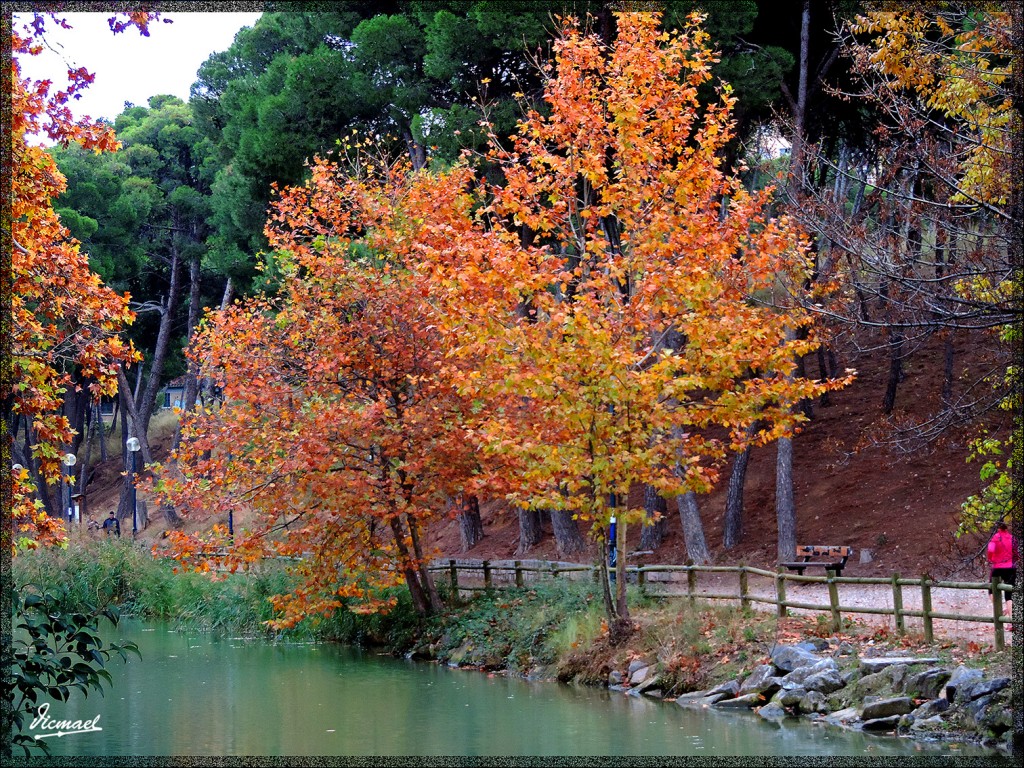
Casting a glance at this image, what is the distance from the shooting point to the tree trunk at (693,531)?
22594 mm

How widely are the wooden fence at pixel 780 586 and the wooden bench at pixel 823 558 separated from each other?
55 cm

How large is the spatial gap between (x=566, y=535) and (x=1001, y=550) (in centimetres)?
1131

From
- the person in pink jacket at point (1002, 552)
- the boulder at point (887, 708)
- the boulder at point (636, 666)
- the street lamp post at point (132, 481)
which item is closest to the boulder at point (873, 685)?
the boulder at point (887, 708)

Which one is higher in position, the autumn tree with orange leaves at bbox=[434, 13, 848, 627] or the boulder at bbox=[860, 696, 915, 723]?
the autumn tree with orange leaves at bbox=[434, 13, 848, 627]

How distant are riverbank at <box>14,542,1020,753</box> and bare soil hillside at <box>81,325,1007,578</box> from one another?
1.82 m

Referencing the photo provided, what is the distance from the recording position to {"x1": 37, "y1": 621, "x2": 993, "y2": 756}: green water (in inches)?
453

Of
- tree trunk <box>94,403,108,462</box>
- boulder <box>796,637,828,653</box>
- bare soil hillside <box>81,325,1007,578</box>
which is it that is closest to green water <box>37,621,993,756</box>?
boulder <box>796,637,828,653</box>

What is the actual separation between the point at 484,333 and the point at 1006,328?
589 centimetres

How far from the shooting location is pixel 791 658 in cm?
1341

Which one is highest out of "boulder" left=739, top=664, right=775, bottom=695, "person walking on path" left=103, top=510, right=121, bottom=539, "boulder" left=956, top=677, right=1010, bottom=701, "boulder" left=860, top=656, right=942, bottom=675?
"person walking on path" left=103, top=510, right=121, bottom=539

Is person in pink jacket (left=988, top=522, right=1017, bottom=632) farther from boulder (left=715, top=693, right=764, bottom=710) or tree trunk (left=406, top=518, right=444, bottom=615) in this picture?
tree trunk (left=406, top=518, right=444, bottom=615)

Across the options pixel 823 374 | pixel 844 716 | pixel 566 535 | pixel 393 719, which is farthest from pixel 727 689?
pixel 823 374

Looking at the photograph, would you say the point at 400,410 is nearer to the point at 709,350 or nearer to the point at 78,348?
the point at 709,350

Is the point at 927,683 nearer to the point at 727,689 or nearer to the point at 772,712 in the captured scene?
the point at 772,712
